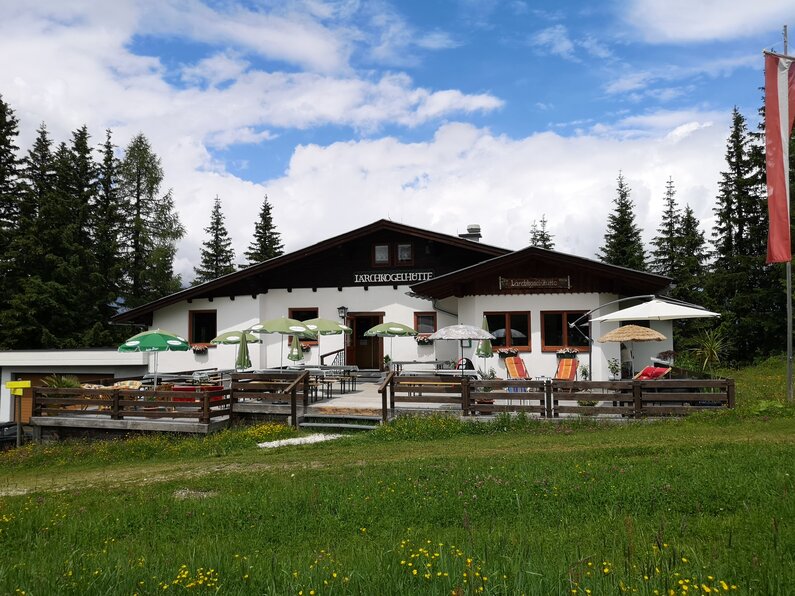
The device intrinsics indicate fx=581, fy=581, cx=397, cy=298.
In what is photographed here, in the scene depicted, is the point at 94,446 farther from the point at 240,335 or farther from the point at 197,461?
the point at 240,335

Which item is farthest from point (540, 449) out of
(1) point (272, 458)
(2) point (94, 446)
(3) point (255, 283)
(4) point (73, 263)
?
(4) point (73, 263)

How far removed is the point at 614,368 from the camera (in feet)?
58.0

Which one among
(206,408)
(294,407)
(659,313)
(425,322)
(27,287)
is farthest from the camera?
(27,287)

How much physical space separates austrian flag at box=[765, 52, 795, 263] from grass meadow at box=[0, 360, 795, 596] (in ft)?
11.3

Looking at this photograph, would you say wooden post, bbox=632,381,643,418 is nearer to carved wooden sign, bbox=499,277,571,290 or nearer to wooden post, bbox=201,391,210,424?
carved wooden sign, bbox=499,277,571,290

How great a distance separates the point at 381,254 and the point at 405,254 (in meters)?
0.94

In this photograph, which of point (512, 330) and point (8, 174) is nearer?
point (512, 330)

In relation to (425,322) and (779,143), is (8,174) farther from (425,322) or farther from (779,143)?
(779,143)

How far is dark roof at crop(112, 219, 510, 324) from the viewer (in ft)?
71.4

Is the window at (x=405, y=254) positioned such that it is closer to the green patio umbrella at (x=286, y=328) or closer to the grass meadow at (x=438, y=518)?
the green patio umbrella at (x=286, y=328)

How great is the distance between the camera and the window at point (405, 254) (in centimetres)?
2255

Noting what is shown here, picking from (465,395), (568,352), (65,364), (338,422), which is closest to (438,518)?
(465,395)

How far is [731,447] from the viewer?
8078 mm

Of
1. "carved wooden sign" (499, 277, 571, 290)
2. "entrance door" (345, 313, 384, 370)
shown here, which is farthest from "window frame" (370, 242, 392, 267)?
"carved wooden sign" (499, 277, 571, 290)
